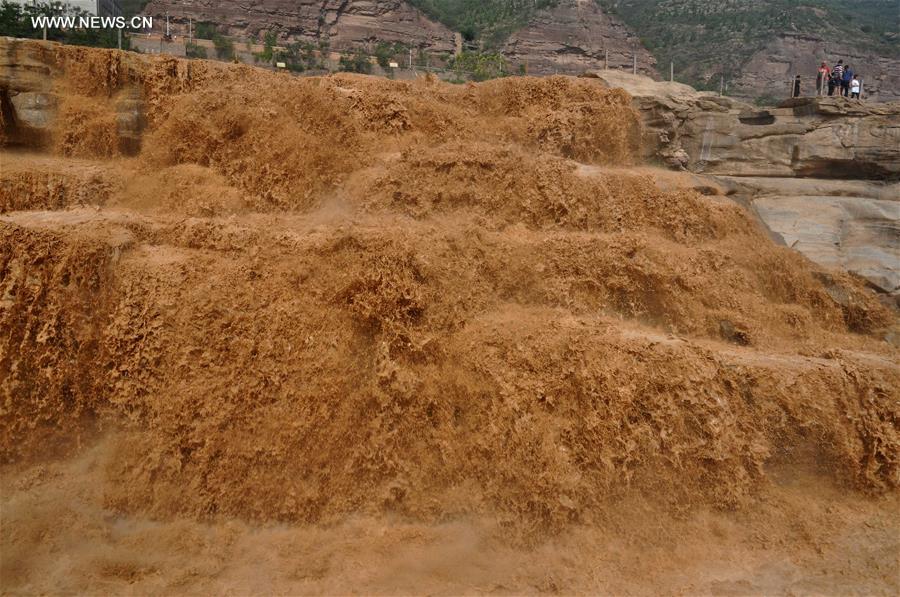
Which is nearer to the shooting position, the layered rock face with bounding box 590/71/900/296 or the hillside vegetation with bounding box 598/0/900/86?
the layered rock face with bounding box 590/71/900/296

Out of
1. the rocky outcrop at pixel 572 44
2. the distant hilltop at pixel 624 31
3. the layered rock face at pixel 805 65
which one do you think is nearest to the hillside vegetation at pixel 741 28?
the distant hilltop at pixel 624 31

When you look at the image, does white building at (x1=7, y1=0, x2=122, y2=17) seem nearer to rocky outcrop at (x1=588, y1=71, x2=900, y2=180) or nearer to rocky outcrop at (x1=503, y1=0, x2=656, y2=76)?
rocky outcrop at (x1=588, y1=71, x2=900, y2=180)

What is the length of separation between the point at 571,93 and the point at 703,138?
111 inches

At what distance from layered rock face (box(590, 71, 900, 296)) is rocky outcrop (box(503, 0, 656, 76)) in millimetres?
29073

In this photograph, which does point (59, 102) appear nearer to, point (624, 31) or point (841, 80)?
point (841, 80)

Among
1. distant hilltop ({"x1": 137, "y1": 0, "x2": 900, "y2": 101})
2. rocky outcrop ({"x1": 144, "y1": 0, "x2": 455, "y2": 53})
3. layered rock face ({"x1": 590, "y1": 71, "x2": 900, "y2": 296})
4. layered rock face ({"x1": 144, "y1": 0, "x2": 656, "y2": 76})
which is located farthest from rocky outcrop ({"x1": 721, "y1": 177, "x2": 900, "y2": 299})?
rocky outcrop ({"x1": 144, "y1": 0, "x2": 455, "y2": 53})

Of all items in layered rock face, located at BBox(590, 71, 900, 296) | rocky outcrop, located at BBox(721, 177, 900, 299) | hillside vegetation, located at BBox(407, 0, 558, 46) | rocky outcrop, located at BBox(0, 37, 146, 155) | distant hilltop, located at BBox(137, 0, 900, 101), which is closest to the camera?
rocky outcrop, located at BBox(0, 37, 146, 155)

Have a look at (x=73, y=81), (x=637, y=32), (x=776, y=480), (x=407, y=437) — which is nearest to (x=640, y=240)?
(x=776, y=480)

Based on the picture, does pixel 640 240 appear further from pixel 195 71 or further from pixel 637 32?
pixel 637 32

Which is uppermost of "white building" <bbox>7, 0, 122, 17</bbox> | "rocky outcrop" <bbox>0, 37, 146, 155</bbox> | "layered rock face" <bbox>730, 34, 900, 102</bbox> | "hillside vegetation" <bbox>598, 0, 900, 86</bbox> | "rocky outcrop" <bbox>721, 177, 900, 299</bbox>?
"hillside vegetation" <bbox>598, 0, 900, 86</bbox>

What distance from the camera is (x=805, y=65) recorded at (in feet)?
117

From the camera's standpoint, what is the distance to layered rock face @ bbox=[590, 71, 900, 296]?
31.6 feet

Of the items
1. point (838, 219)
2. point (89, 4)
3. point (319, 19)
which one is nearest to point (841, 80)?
point (838, 219)

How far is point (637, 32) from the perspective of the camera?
42.4 meters
